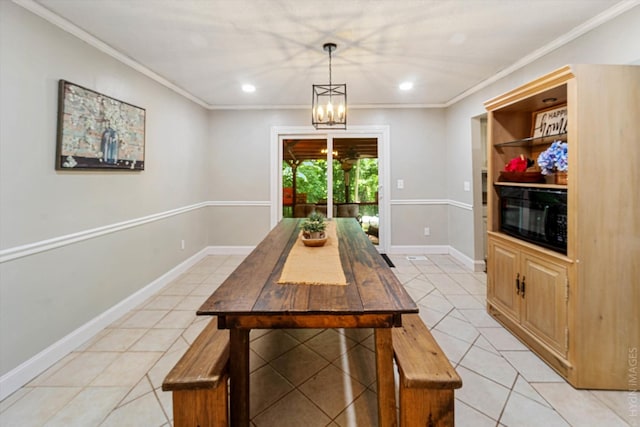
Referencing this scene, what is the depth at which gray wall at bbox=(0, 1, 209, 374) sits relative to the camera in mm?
1737

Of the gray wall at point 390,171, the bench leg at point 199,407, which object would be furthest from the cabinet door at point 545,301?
the gray wall at point 390,171

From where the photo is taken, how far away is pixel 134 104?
2.85m

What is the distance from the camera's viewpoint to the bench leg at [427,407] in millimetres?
1233

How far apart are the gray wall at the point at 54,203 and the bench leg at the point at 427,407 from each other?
7.33 ft

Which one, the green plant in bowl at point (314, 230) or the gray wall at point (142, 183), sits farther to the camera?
the green plant in bowl at point (314, 230)

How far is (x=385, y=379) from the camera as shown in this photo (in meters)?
1.31

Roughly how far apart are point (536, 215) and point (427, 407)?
5.20 ft

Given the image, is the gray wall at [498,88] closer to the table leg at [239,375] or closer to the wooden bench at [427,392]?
the wooden bench at [427,392]

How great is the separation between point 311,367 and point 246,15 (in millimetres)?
2435

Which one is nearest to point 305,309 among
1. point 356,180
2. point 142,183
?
point 142,183

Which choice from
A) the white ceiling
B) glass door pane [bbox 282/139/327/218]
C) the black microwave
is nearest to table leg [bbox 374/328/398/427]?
the black microwave

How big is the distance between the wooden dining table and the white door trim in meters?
3.13

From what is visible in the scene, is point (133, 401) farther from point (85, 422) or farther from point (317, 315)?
point (317, 315)

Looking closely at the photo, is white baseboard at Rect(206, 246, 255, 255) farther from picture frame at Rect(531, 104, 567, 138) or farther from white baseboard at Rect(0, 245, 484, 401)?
picture frame at Rect(531, 104, 567, 138)
